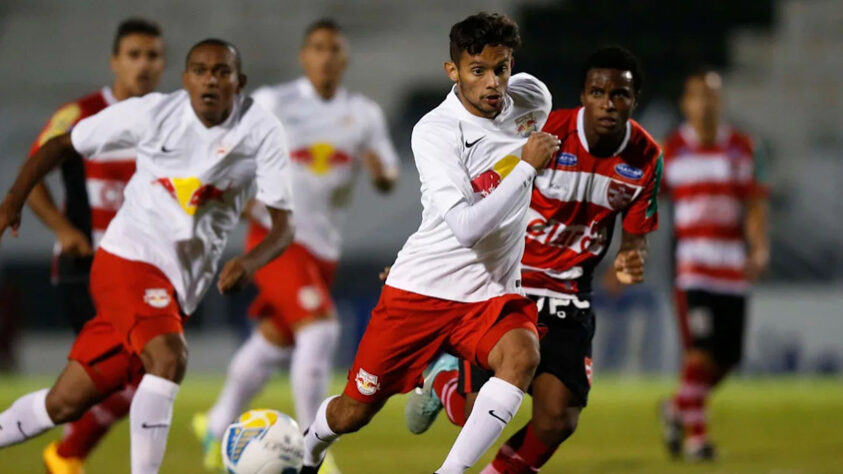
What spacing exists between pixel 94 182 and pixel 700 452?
12.9 ft

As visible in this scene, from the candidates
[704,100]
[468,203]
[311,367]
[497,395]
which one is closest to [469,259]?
[468,203]

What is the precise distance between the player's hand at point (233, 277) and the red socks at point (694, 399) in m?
3.89

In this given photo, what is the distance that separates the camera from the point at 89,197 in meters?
6.33

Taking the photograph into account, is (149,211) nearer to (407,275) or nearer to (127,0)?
(407,275)

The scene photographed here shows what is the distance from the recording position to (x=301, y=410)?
7117 mm

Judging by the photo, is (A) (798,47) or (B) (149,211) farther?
(A) (798,47)

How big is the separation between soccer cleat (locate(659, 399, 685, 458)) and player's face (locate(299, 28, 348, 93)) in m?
2.86

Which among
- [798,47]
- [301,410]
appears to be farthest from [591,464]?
[798,47]

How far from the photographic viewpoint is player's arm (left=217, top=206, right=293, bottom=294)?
198 inches

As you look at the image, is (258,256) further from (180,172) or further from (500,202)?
(500,202)

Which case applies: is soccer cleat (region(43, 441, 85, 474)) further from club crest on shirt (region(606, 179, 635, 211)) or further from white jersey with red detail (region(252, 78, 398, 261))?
club crest on shirt (region(606, 179, 635, 211))

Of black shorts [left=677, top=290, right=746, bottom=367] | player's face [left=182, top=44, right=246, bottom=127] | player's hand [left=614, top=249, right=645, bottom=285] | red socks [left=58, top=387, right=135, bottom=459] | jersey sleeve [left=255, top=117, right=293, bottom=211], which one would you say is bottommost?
black shorts [left=677, top=290, right=746, bottom=367]

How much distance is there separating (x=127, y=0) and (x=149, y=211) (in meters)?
11.7

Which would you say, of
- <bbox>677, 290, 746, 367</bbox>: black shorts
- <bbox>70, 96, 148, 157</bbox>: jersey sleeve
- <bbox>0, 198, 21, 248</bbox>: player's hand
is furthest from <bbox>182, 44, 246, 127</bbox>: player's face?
<bbox>677, 290, 746, 367</bbox>: black shorts
